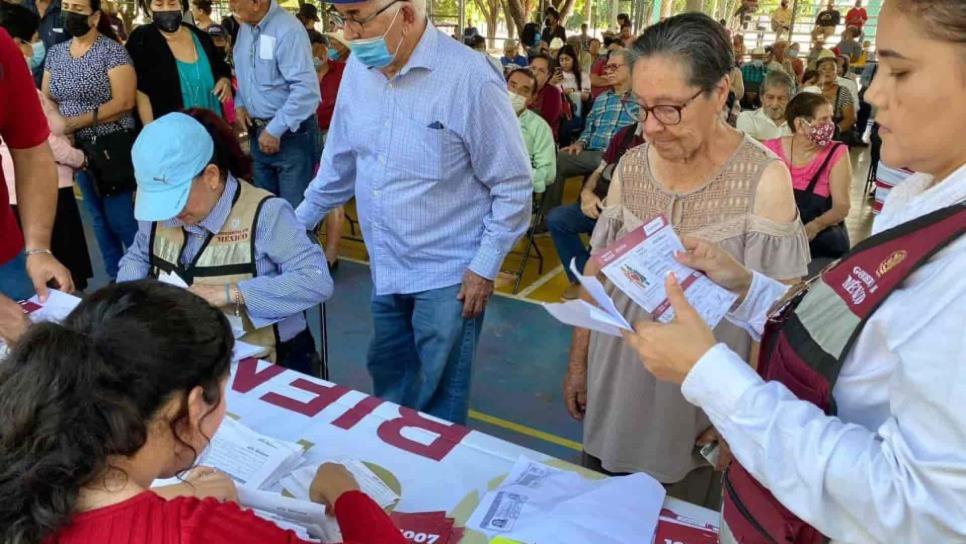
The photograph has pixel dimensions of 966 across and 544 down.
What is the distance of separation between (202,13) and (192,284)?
20.8 ft

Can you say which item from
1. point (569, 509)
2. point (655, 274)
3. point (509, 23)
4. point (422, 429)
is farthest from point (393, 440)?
point (509, 23)

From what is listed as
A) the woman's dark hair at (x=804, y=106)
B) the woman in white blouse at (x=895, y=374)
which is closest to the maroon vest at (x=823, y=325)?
the woman in white blouse at (x=895, y=374)

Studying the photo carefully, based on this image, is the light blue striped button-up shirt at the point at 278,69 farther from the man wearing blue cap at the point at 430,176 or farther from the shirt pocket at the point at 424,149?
the shirt pocket at the point at 424,149

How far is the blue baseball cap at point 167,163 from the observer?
1.94 metres

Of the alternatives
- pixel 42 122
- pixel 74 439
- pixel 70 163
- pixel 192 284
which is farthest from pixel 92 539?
pixel 70 163

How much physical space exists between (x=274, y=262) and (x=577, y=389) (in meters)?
0.99

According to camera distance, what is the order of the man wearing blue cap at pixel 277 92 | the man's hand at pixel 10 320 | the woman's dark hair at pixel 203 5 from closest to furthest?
the man's hand at pixel 10 320, the man wearing blue cap at pixel 277 92, the woman's dark hair at pixel 203 5

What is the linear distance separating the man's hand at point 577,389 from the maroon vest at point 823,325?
84cm

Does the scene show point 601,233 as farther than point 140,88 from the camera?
No

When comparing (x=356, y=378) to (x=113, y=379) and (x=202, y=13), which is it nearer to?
(x=113, y=379)

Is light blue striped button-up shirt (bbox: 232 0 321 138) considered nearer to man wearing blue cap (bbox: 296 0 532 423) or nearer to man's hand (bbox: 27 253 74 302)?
man wearing blue cap (bbox: 296 0 532 423)

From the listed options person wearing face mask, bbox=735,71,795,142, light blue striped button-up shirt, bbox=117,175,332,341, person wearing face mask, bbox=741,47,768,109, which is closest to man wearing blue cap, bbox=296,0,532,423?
light blue striped button-up shirt, bbox=117,175,332,341

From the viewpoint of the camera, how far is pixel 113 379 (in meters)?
0.88

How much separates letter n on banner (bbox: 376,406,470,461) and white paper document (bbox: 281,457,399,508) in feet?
0.42
